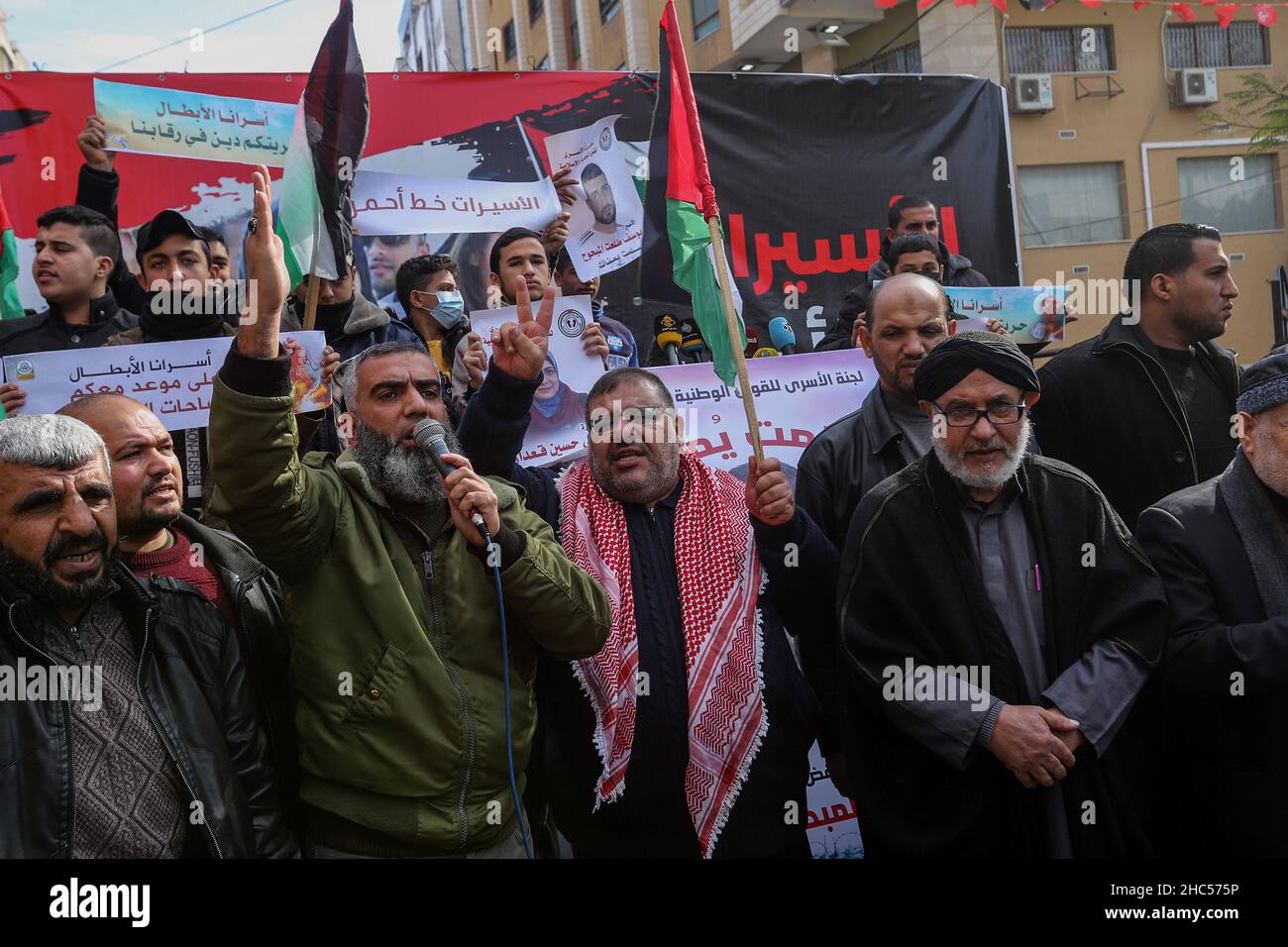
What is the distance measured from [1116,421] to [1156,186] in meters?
16.3

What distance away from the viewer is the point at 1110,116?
60.0 feet

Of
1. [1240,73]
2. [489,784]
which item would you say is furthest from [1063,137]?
[489,784]

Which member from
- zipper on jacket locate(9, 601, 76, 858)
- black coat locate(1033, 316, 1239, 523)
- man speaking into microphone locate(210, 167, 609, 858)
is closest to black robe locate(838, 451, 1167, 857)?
man speaking into microphone locate(210, 167, 609, 858)

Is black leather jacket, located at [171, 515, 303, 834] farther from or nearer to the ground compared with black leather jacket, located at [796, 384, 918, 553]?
nearer to the ground

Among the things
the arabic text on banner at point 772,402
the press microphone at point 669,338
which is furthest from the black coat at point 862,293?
the press microphone at point 669,338

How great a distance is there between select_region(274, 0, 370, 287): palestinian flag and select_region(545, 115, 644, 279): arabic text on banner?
191cm

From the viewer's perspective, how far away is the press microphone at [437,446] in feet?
9.09

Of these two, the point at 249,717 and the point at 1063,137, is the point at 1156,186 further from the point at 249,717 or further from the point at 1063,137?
the point at 249,717

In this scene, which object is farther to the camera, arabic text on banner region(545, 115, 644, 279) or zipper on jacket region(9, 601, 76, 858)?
arabic text on banner region(545, 115, 644, 279)

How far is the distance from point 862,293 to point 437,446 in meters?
3.08

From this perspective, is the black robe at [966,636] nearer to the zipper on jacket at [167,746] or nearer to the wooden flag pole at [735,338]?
the wooden flag pole at [735,338]

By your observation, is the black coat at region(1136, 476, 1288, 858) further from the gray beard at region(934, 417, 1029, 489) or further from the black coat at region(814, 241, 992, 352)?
the black coat at region(814, 241, 992, 352)

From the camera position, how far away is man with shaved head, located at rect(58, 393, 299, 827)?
287cm

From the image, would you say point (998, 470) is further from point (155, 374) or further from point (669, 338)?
point (155, 374)
